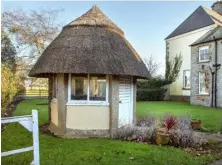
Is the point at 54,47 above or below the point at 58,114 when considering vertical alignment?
above

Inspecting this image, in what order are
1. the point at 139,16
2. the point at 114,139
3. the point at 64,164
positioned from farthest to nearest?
1. the point at 139,16
2. the point at 114,139
3. the point at 64,164

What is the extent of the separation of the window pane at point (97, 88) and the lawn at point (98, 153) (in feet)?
5.60

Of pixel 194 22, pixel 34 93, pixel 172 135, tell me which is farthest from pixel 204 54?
pixel 34 93

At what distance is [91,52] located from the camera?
1029 cm

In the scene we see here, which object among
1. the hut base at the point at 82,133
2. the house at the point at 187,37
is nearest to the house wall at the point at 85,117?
the hut base at the point at 82,133

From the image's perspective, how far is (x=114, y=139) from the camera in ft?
33.0

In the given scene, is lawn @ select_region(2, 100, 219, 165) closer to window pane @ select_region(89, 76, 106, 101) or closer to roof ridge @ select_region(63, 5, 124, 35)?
window pane @ select_region(89, 76, 106, 101)

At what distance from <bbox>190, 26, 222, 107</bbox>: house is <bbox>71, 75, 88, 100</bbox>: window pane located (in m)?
17.0

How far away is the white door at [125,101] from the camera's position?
10.9 metres

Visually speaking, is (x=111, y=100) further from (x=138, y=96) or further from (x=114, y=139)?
(x=138, y=96)

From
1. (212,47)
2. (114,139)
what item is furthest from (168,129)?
(212,47)

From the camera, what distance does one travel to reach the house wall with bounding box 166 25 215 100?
104 feet

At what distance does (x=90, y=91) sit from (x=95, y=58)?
1329 millimetres

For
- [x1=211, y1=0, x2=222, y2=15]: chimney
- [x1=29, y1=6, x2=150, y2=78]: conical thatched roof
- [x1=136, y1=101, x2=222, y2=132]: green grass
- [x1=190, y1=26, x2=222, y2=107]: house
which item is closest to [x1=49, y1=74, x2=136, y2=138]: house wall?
[x1=29, y1=6, x2=150, y2=78]: conical thatched roof
